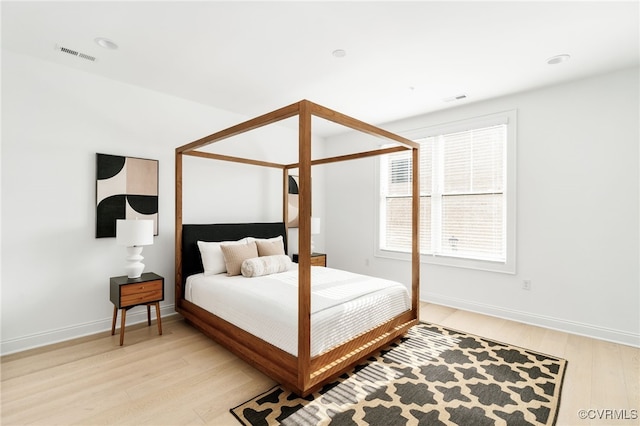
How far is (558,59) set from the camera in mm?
2805

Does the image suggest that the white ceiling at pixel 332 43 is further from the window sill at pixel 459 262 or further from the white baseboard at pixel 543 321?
the white baseboard at pixel 543 321

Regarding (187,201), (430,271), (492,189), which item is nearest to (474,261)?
(430,271)

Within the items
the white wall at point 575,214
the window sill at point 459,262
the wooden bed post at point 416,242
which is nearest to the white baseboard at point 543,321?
the white wall at point 575,214

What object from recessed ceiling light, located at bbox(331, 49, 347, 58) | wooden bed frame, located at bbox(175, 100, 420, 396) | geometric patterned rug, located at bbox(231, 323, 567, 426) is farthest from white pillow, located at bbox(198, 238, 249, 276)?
recessed ceiling light, located at bbox(331, 49, 347, 58)

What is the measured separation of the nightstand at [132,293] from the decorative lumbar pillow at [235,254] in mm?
675

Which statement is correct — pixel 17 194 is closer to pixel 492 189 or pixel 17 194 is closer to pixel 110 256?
pixel 110 256

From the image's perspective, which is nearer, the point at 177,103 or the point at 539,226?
the point at 539,226

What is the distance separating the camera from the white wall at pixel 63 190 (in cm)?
274

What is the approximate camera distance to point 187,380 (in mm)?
2326

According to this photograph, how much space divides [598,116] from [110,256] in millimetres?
5273

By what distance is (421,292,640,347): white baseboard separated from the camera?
9.88ft

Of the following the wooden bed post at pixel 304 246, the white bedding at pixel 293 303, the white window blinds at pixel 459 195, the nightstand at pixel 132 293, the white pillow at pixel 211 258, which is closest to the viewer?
the wooden bed post at pixel 304 246

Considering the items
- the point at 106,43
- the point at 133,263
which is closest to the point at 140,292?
the point at 133,263

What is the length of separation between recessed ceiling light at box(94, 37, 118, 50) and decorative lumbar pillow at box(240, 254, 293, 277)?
227cm
